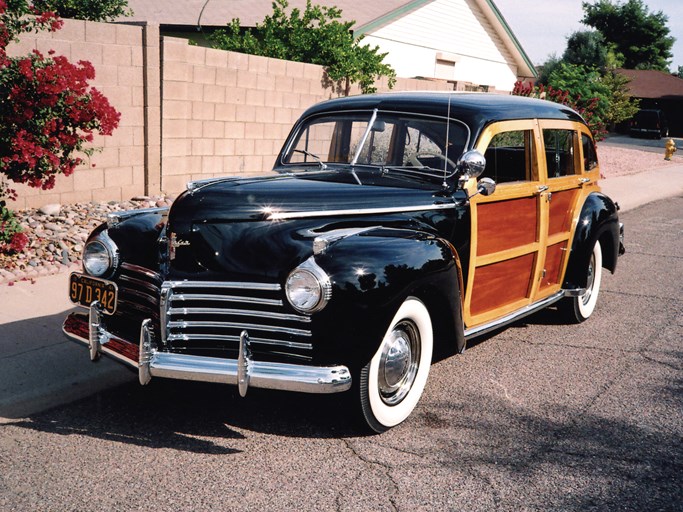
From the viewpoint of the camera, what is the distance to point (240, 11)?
19266mm

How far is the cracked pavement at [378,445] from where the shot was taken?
3471 millimetres

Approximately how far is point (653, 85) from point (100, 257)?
50211 mm

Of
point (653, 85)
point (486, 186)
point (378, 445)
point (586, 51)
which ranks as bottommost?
point (378, 445)

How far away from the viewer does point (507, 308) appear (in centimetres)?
533

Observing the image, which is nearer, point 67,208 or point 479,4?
point 67,208

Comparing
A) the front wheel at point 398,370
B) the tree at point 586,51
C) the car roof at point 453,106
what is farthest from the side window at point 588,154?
the tree at point 586,51

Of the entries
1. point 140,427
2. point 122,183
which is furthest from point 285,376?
point 122,183

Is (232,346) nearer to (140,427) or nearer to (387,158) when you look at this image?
(140,427)

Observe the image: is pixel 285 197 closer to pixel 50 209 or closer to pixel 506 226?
pixel 506 226

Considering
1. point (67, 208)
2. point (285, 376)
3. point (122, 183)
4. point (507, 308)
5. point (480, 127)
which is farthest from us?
point (122, 183)

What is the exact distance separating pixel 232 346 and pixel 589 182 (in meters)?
3.80

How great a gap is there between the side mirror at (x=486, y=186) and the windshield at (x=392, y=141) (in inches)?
8.7

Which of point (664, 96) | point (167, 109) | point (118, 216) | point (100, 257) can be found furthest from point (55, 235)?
point (664, 96)

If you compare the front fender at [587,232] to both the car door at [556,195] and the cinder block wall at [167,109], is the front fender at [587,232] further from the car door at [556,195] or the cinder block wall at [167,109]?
the cinder block wall at [167,109]
